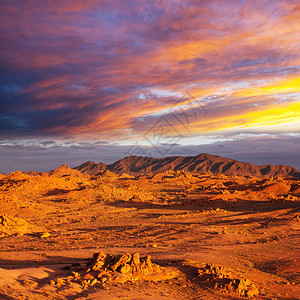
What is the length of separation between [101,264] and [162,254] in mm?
3662

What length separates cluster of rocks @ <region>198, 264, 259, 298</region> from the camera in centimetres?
753

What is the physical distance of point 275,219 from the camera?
20.4 meters

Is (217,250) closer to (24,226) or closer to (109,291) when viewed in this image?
(109,291)

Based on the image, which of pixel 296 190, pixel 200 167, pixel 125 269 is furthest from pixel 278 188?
pixel 200 167

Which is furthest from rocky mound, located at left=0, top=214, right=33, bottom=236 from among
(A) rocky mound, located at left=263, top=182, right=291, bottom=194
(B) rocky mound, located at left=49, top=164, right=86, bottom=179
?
(B) rocky mound, located at left=49, top=164, right=86, bottom=179

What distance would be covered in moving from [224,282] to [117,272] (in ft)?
9.71

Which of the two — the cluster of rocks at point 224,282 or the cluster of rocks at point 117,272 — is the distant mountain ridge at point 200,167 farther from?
the cluster of rocks at point 224,282

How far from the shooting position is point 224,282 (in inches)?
315

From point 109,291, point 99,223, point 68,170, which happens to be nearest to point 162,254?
point 109,291

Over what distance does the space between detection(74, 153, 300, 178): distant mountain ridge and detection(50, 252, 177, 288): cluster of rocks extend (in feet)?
348

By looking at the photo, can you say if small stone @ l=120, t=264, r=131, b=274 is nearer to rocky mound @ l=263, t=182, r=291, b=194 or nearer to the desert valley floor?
the desert valley floor

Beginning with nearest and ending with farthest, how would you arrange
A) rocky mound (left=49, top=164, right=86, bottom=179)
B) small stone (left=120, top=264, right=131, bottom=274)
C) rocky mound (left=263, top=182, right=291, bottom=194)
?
small stone (left=120, top=264, right=131, bottom=274), rocky mound (left=263, top=182, right=291, bottom=194), rocky mound (left=49, top=164, right=86, bottom=179)

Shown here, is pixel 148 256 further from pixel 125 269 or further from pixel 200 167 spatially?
pixel 200 167

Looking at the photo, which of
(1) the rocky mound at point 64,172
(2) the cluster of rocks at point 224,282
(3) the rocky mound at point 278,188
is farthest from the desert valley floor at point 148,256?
(1) the rocky mound at point 64,172
